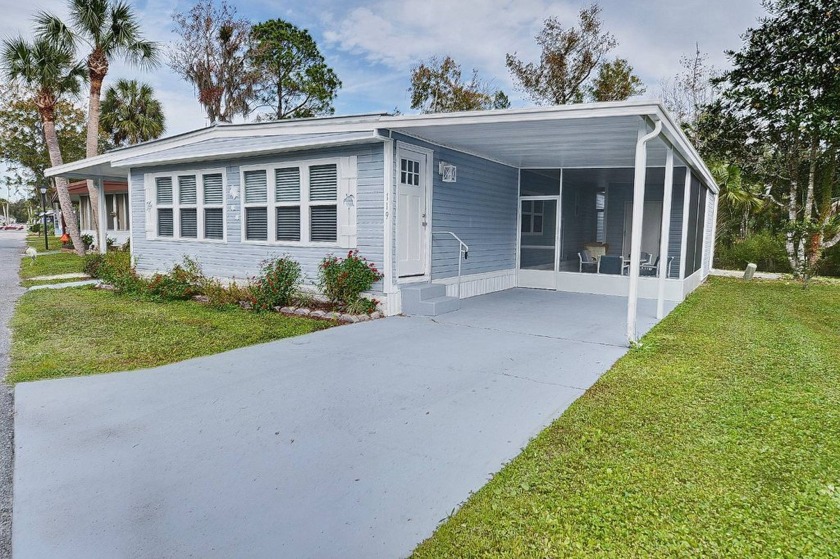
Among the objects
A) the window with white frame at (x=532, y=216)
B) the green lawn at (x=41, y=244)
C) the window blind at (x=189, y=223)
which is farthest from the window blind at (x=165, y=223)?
the green lawn at (x=41, y=244)

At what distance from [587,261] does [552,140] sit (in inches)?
169

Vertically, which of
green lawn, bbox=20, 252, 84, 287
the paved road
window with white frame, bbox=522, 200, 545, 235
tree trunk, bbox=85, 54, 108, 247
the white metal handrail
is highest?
tree trunk, bbox=85, 54, 108, 247

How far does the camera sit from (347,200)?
7582mm

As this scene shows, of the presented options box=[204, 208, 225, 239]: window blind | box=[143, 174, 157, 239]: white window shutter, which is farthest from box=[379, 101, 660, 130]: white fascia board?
box=[143, 174, 157, 239]: white window shutter

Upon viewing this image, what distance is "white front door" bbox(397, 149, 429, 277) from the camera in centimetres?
750

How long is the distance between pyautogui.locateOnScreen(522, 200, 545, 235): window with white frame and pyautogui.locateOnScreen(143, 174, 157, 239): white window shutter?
7480mm

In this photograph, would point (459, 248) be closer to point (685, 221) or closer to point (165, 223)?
point (685, 221)

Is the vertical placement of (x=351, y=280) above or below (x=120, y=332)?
above

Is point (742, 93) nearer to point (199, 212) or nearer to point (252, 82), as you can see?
point (199, 212)

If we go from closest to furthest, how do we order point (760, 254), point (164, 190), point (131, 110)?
point (164, 190) → point (760, 254) → point (131, 110)

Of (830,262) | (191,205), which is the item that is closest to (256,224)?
(191,205)

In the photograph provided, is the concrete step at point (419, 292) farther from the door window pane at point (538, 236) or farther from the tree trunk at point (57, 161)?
the tree trunk at point (57, 161)

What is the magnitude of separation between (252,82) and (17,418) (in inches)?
924

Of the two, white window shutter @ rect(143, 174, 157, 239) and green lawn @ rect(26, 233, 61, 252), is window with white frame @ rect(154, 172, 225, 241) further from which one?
green lawn @ rect(26, 233, 61, 252)
